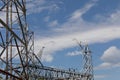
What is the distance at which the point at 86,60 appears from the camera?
3809 inches

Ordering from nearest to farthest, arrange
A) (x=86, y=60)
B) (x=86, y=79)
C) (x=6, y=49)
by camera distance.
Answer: (x=6, y=49) < (x=86, y=79) < (x=86, y=60)

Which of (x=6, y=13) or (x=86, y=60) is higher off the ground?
(x=86, y=60)

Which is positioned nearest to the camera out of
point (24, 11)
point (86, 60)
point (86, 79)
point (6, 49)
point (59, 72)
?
point (6, 49)

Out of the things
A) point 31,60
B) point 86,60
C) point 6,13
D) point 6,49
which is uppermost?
point 86,60

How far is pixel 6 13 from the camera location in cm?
2500

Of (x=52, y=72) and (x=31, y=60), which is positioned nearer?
(x=31, y=60)

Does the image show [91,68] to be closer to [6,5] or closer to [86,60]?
[86,60]

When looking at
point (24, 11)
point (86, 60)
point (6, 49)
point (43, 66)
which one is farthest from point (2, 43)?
point (86, 60)

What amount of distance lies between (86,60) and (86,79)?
29.7 feet

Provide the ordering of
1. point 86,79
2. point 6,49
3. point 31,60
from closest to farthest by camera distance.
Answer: point 6,49, point 31,60, point 86,79

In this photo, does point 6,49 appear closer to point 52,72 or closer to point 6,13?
point 6,13

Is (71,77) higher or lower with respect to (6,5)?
higher

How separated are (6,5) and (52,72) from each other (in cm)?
5518

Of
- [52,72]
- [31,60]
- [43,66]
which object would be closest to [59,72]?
[52,72]
